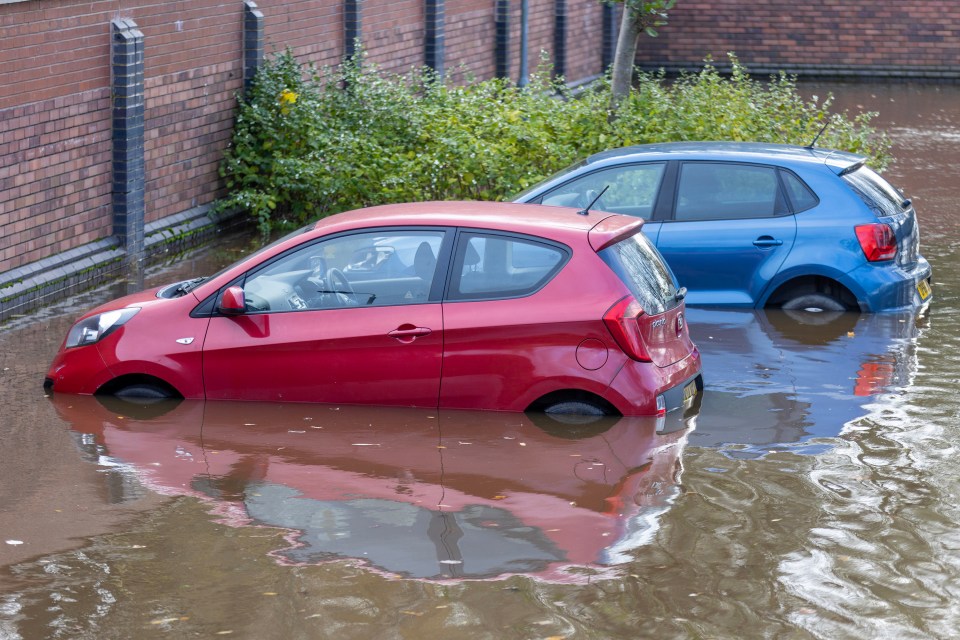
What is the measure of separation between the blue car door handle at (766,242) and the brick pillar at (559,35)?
15.7 meters

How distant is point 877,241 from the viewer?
36.0ft

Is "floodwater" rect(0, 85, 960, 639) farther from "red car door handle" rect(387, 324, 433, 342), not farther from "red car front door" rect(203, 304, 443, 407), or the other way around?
"red car door handle" rect(387, 324, 433, 342)

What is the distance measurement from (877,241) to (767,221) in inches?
34.5

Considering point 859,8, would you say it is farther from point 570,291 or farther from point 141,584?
point 141,584

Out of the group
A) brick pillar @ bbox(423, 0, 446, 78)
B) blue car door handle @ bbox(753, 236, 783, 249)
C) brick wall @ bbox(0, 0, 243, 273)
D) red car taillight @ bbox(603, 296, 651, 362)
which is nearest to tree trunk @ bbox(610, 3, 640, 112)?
brick wall @ bbox(0, 0, 243, 273)

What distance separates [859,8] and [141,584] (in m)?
27.6

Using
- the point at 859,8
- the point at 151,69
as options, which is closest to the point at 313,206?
the point at 151,69

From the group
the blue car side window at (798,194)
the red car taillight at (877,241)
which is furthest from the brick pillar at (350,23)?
the red car taillight at (877,241)

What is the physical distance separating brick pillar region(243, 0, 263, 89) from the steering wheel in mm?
7864

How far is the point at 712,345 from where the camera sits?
10.5m

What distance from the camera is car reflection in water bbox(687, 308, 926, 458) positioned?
841 cm

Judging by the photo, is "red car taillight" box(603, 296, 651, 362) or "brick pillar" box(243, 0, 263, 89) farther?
"brick pillar" box(243, 0, 263, 89)

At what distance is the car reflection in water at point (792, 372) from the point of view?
841cm

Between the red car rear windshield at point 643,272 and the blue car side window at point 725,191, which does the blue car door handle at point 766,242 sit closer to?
the blue car side window at point 725,191
